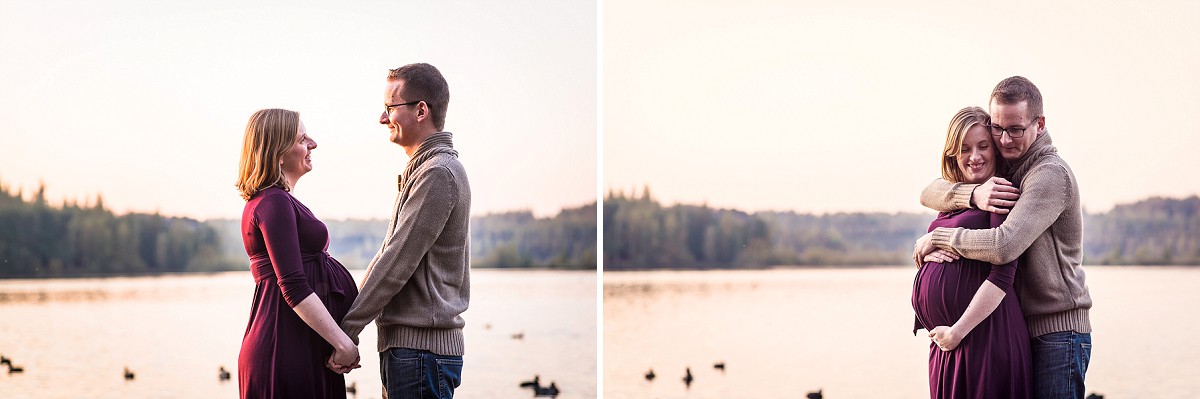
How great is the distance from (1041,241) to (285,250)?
1626 mm

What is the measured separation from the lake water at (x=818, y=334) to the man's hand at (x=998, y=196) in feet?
20.6

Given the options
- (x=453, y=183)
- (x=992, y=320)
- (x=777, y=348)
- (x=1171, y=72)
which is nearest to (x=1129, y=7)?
(x=1171, y=72)

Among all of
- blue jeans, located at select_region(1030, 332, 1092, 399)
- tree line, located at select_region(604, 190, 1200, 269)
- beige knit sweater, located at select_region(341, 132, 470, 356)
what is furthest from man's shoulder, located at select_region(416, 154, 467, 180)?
tree line, located at select_region(604, 190, 1200, 269)

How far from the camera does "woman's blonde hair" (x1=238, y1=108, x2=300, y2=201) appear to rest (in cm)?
225

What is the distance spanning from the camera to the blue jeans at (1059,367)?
2.38m

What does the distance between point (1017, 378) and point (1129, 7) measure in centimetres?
701

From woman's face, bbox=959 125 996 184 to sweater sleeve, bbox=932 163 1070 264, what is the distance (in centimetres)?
11

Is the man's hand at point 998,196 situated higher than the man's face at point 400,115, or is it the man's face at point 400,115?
the man's face at point 400,115

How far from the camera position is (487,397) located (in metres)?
7.61

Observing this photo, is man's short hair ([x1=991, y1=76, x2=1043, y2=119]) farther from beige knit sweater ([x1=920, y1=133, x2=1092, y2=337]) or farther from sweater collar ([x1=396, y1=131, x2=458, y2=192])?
sweater collar ([x1=396, y1=131, x2=458, y2=192])

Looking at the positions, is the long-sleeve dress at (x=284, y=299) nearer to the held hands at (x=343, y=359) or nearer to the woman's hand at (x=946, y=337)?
the held hands at (x=343, y=359)

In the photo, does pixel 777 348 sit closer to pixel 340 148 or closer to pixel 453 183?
pixel 340 148

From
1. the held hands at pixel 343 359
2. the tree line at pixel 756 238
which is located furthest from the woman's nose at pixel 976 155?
the tree line at pixel 756 238

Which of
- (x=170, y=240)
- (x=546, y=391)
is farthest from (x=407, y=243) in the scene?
→ (x=170, y=240)
